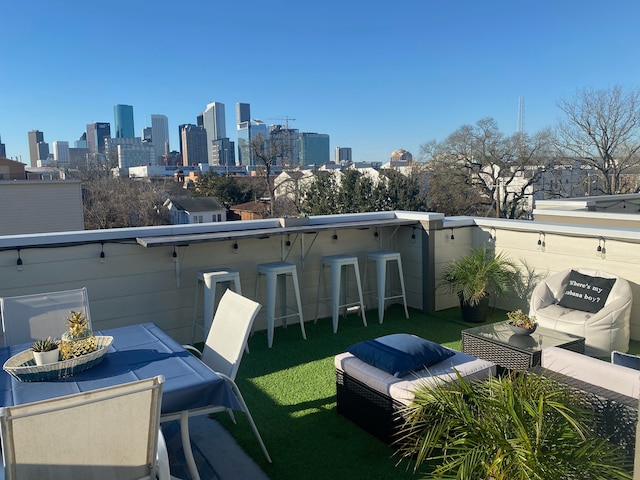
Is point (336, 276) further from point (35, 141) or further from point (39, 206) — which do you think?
point (35, 141)

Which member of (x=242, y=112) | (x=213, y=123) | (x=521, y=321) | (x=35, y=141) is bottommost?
(x=521, y=321)

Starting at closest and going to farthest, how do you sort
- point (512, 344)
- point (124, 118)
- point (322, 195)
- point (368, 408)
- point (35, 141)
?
point (368, 408), point (512, 344), point (322, 195), point (35, 141), point (124, 118)

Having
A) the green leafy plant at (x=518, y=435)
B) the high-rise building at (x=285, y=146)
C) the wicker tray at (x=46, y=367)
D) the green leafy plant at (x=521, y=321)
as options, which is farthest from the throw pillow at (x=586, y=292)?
the high-rise building at (x=285, y=146)

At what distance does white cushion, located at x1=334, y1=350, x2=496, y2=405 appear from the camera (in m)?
2.89

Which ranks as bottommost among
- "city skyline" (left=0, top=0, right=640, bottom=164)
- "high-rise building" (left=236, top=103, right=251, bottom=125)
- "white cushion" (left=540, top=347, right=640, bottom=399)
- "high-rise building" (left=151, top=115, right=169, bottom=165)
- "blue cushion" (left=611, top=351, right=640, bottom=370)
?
"blue cushion" (left=611, top=351, right=640, bottom=370)

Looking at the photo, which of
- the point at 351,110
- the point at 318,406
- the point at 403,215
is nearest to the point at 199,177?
the point at 351,110

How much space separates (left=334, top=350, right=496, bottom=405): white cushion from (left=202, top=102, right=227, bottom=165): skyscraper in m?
80.0

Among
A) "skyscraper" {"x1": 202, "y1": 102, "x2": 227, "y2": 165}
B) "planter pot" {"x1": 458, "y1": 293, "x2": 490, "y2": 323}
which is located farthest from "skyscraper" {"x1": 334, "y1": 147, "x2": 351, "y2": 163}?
"planter pot" {"x1": 458, "y1": 293, "x2": 490, "y2": 323}

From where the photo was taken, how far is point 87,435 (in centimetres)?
176

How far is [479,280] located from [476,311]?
1.16 ft

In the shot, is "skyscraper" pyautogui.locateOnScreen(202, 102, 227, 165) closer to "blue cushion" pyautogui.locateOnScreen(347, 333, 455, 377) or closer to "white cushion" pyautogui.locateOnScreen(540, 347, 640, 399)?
"blue cushion" pyautogui.locateOnScreen(347, 333, 455, 377)

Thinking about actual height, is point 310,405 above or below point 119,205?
below

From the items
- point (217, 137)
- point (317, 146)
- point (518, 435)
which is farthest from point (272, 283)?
point (217, 137)

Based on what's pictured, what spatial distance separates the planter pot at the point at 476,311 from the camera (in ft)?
18.6
